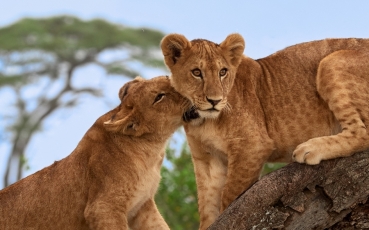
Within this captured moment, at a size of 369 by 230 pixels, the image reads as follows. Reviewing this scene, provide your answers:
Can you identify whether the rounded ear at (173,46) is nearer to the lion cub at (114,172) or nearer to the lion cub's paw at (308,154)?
the lion cub at (114,172)

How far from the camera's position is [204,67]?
4.50m

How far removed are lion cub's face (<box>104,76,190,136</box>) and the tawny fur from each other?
96mm

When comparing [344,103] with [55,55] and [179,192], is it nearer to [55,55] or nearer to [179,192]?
[179,192]

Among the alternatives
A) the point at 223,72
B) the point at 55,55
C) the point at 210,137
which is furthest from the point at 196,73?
the point at 55,55

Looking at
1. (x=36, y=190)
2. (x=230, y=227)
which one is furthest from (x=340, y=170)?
(x=36, y=190)

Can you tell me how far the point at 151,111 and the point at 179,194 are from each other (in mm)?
4682

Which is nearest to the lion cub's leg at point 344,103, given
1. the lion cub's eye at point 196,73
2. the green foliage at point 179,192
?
the lion cub's eye at point 196,73

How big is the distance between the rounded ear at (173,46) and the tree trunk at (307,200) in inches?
36.4

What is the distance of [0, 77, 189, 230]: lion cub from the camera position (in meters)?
4.60

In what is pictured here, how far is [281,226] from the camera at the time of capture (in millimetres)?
4250

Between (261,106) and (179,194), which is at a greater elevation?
(261,106)

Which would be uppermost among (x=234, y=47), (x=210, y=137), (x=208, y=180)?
(x=234, y=47)

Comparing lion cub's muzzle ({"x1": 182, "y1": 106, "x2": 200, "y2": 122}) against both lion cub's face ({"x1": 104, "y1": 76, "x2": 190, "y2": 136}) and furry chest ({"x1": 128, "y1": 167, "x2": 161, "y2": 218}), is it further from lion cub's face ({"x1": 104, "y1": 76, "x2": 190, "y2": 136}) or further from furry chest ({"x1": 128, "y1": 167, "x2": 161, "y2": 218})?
furry chest ({"x1": 128, "y1": 167, "x2": 161, "y2": 218})

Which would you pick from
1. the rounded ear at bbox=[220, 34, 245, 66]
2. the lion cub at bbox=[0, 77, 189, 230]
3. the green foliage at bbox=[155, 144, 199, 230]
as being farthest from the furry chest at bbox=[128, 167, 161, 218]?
the green foliage at bbox=[155, 144, 199, 230]
